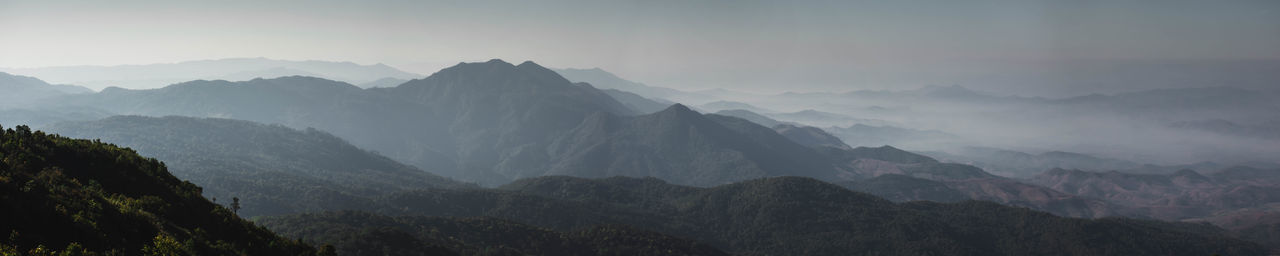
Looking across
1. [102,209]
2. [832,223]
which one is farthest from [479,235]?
[832,223]

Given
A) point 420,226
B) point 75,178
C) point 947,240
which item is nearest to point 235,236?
point 75,178

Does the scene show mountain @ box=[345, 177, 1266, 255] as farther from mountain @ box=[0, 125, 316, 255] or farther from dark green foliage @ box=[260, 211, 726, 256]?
mountain @ box=[0, 125, 316, 255]

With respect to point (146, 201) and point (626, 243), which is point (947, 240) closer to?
point (626, 243)

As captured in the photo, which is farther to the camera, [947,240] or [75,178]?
[947,240]

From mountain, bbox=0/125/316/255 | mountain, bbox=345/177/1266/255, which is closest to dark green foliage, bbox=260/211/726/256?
mountain, bbox=345/177/1266/255

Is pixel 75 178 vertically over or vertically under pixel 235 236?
over

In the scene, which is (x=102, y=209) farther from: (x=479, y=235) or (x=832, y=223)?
(x=832, y=223)
